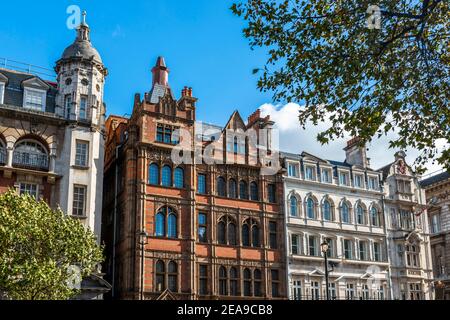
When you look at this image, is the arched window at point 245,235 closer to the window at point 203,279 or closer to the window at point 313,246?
the window at point 203,279

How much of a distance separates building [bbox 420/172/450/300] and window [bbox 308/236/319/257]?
15082 millimetres

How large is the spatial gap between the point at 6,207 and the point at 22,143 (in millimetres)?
11498

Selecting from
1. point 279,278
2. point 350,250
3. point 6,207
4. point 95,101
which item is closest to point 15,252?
point 6,207

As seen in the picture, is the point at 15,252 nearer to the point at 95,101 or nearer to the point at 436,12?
the point at 95,101

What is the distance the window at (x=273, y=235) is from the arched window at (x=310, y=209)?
12.1 feet

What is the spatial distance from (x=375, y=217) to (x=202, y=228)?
60.0 ft

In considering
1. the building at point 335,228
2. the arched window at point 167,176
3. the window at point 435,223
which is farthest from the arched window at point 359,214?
the arched window at point 167,176

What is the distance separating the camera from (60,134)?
136 ft

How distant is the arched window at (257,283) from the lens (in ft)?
151

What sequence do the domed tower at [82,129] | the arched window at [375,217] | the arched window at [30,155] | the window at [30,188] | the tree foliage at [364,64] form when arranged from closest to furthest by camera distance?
1. the tree foliage at [364,64]
2. the window at [30,188]
3. the arched window at [30,155]
4. the domed tower at [82,129]
5. the arched window at [375,217]

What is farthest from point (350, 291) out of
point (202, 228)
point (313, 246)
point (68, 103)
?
point (68, 103)

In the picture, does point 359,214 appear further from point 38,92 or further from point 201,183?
point 38,92

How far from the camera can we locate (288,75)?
698 inches

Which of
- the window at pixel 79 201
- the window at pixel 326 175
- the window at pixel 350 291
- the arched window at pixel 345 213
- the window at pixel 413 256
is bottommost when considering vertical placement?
the window at pixel 350 291
